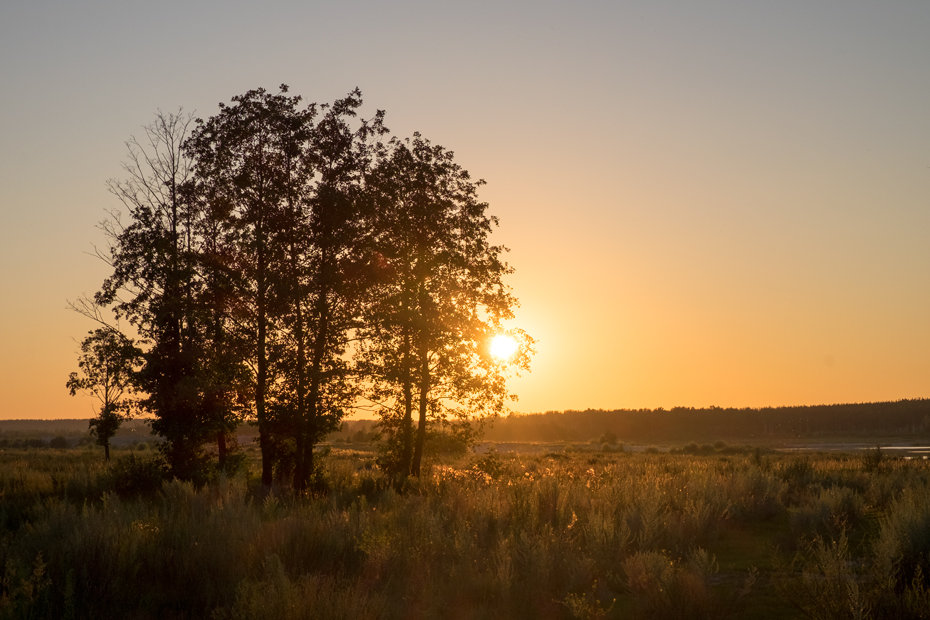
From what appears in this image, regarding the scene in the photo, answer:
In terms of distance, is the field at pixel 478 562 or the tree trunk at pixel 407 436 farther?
the tree trunk at pixel 407 436

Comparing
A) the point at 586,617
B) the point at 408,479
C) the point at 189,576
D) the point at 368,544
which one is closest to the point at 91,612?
the point at 189,576

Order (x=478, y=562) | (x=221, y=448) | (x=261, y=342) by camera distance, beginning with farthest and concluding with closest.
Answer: (x=221, y=448), (x=261, y=342), (x=478, y=562)

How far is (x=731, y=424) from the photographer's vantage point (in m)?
125

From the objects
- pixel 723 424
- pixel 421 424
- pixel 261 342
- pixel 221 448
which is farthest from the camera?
pixel 723 424

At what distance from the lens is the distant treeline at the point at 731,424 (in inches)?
4550

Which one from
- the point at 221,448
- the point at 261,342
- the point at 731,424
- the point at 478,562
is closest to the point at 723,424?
the point at 731,424

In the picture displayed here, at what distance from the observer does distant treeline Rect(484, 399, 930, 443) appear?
116m

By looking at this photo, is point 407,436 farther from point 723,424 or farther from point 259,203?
point 723,424

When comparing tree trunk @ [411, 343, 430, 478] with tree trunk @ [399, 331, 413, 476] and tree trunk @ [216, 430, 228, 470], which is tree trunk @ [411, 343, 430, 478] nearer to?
tree trunk @ [399, 331, 413, 476]

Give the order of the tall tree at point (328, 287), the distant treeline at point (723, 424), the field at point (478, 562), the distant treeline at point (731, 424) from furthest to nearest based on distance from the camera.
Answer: the distant treeline at point (731, 424), the distant treeline at point (723, 424), the tall tree at point (328, 287), the field at point (478, 562)

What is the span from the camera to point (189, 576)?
32.9 feet

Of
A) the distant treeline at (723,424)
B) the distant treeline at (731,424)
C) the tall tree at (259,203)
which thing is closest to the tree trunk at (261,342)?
the tall tree at (259,203)

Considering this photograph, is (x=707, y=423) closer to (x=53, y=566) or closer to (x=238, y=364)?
(x=238, y=364)

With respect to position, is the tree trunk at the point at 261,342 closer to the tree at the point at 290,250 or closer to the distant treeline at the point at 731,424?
the tree at the point at 290,250
